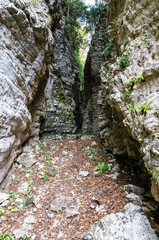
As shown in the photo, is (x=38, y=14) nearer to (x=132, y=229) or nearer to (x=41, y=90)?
(x=41, y=90)

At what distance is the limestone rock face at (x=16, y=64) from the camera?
3674mm

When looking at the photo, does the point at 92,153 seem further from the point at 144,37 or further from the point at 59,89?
the point at 59,89

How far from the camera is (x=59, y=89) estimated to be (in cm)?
1112

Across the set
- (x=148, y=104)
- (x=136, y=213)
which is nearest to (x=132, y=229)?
(x=136, y=213)

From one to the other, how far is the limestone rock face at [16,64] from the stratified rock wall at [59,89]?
4189 mm

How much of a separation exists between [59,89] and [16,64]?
6.79m

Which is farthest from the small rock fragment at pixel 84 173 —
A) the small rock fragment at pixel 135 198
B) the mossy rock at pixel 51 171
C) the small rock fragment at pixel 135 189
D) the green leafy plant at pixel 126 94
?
the green leafy plant at pixel 126 94

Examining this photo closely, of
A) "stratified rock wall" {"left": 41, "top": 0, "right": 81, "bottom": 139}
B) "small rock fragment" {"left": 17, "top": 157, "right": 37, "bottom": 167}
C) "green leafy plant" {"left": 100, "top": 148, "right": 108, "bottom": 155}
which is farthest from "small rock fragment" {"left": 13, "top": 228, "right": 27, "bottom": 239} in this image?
"stratified rock wall" {"left": 41, "top": 0, "right": 81, "bottom": 139}

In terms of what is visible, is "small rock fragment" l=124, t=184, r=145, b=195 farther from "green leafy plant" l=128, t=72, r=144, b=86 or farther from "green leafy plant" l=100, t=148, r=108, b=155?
"green leafy plant" l=128, t=72, r=144, b=86

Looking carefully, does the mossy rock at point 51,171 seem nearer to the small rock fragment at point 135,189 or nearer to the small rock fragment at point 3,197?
the small rock fragment at point 3,197

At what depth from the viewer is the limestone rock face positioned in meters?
3.67

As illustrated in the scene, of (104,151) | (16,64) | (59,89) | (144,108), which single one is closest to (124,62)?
(144,108)

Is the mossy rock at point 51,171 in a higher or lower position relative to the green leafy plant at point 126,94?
lower

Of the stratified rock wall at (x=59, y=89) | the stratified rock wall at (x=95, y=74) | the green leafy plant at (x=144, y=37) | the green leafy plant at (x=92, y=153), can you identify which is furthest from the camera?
the stratified rock wall at (x=95, y=74)
